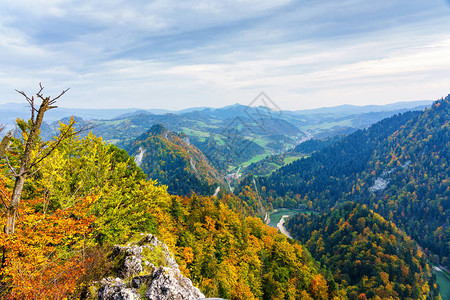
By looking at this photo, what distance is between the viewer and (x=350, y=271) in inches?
5143

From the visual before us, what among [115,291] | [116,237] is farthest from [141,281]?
[116,237]

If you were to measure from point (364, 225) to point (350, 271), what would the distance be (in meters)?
41.2

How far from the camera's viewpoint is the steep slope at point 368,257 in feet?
387

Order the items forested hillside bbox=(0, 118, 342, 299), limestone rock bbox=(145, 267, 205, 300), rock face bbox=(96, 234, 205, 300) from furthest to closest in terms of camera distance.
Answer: limestone rock bbox=(145, 267, 205, 300), rock face bbox=(96, 234, 205, 300), forested hillside bbox=(0, 118, 342, 299)

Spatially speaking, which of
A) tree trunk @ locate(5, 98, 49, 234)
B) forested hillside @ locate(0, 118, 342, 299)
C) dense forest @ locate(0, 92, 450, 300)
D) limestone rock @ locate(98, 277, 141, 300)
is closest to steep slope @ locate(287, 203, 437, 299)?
dense forest @ locate(0, 92, 450, 300)

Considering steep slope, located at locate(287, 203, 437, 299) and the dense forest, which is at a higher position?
the dense forest

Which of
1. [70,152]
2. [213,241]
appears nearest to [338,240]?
[213,241]

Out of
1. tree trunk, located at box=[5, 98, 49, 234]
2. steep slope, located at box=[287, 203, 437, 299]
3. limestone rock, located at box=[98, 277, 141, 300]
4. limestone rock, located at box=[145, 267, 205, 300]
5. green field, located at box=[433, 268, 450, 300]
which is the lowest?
green field, located at box=[433, 268, 450, 300]

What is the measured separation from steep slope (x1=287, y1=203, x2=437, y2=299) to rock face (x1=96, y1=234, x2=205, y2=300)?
398ft

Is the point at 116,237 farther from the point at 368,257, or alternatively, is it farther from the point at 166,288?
the point at 368,257

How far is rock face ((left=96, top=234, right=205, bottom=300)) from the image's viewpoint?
56.2 feet

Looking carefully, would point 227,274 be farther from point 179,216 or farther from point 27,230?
point 27,230

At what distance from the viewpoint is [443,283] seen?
15525 centimetres

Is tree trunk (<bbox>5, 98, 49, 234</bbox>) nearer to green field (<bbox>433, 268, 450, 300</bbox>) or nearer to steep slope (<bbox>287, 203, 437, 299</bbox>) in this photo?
steep slope (<bbox>287, 203, 437, 299</bbox>)
